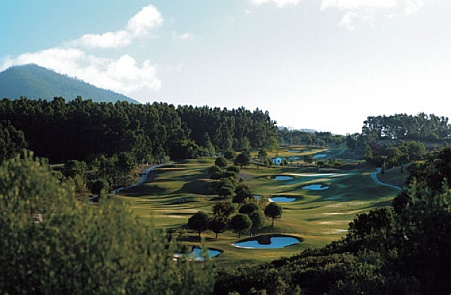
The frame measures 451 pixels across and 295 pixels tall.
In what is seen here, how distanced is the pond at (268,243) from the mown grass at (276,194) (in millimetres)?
1109

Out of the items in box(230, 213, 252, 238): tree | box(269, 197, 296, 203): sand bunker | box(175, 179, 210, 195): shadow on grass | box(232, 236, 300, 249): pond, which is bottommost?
box(269, 197, 296, 203): sand bunker

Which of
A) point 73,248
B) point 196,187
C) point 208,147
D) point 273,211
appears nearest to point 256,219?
point 273,211

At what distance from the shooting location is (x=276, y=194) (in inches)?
2849

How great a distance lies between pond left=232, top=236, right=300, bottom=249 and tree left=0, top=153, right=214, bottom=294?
81.5ft

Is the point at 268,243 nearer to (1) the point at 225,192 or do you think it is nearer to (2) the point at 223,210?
A: (2) the point at 223,210

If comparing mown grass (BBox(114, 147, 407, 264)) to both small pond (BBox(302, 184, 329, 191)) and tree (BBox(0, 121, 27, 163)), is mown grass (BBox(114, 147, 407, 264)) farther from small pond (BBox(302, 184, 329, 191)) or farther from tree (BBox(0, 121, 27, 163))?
tree (BBox(0, 121, 27, 163))

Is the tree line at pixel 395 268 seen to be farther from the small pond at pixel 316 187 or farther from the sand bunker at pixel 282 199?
the small pond at pixel 316 187

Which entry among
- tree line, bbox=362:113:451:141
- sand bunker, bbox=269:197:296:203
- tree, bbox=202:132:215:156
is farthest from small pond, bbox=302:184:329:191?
tree line, bbox=362:113:451:141

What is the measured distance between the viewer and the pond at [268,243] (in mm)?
35531

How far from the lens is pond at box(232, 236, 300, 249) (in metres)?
35.5

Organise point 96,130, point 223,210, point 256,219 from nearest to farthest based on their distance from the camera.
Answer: point 256,219
point 223,210
point 96,130

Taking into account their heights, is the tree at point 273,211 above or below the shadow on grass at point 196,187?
above

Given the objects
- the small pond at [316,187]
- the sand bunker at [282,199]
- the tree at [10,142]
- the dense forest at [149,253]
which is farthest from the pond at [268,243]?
the tree at [10,142]

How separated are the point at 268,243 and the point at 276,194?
35.9 m
